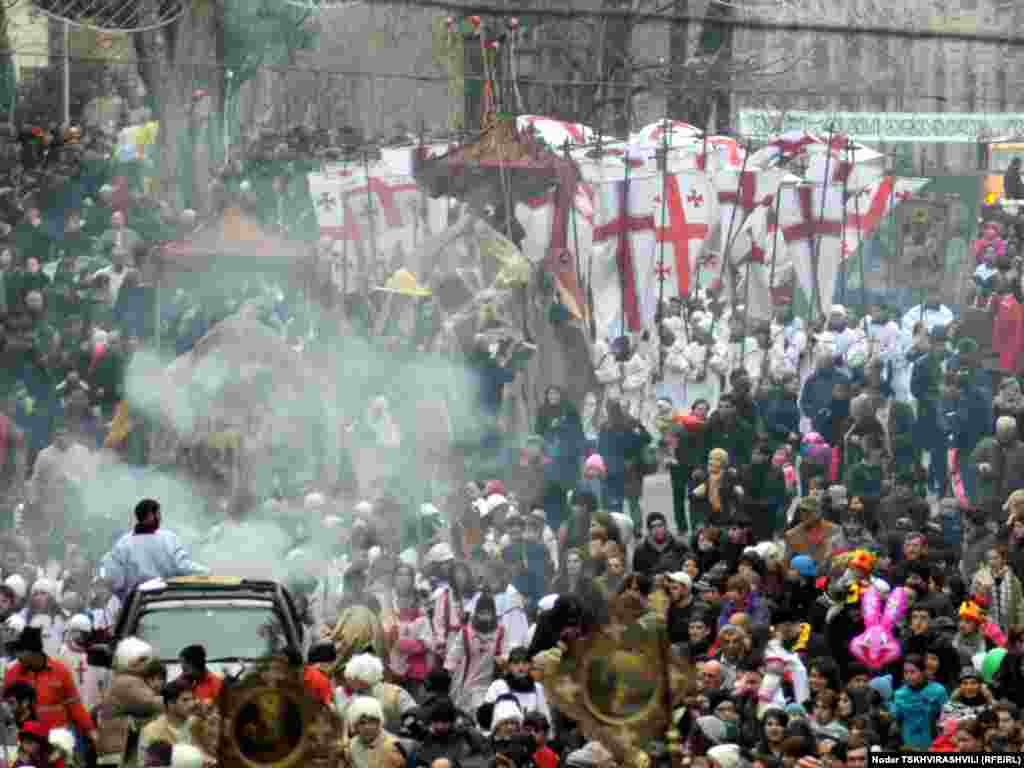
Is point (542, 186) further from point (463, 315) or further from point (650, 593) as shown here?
point (650, 593)

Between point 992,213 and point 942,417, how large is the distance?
8529mm

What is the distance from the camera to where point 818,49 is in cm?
4400

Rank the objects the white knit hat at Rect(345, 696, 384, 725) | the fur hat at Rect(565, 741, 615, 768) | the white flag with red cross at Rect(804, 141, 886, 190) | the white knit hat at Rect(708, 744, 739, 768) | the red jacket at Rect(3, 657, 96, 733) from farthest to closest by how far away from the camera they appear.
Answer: the white flag with red cross at Rect(804, 141, 886, 190)
the red jacket at Rect(3, 657, 96, 733)
the white knit hat at Rect(345, 696, 384, 725)
the fur hat at Rect(565, 741, 615, 768)
the white knit hat at Rect(708, 744, 739, 768)

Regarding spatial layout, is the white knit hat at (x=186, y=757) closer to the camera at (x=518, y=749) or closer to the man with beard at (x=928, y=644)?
the camera at (x=518, y=749)

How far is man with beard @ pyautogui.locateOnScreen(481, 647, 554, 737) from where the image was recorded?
15.7 meters

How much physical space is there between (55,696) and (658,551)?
14.3ft

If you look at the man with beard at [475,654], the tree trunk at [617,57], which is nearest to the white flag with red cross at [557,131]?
the tree trunk at [617,57]

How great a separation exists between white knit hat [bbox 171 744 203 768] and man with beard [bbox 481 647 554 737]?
238 centimetres

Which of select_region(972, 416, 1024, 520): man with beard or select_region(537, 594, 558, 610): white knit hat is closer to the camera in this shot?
select_region(537, 594, 558, 610): white knit hat

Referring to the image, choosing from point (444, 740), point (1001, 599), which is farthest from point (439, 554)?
point (444, 740)

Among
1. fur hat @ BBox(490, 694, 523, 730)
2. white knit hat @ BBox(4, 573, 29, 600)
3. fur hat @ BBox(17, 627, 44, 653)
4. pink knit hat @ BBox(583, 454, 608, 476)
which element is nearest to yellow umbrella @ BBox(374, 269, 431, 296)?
pink knit hat @ BBox(583, 454, 608, 476)

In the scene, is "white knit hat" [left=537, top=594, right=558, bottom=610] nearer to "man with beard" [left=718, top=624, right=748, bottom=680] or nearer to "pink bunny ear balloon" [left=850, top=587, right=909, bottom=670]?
"man with beard" [left=718, top=624, right=748, bottom=680]

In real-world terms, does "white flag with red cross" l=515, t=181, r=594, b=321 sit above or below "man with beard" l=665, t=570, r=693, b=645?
above

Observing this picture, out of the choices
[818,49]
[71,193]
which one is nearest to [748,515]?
[71,193]
